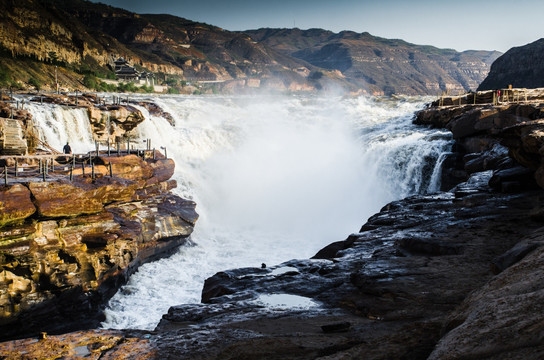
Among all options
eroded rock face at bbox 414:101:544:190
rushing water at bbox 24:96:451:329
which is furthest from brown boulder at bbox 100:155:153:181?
eroded rock face at bbox 414:101:544:190

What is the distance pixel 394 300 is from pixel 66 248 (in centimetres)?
1192

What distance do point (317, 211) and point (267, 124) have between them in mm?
18579

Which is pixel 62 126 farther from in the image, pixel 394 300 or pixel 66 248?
pixel 394 300

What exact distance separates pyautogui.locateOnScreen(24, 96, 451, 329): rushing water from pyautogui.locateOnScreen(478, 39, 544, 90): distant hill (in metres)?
53.4

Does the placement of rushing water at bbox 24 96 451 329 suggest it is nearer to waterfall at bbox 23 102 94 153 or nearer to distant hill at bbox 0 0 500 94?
waterfall at bbox 23 102 94 153

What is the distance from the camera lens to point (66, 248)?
14758 mm

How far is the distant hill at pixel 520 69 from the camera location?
258 ft

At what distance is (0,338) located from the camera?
13.2 metres

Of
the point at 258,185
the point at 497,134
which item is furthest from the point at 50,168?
the point at 497,134

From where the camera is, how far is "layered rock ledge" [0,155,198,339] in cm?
1345

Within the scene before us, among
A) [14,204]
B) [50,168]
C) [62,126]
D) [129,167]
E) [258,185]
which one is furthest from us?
[258,185]

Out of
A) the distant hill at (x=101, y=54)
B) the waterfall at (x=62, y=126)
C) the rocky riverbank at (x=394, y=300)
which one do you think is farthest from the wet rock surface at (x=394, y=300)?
the distant hill at (x=101, y=54)

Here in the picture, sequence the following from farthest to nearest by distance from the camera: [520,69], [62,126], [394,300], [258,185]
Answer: [520,69], [258,185], [62,126], [394,300]

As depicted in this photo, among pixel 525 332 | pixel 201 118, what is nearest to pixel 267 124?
pixel 201 118
